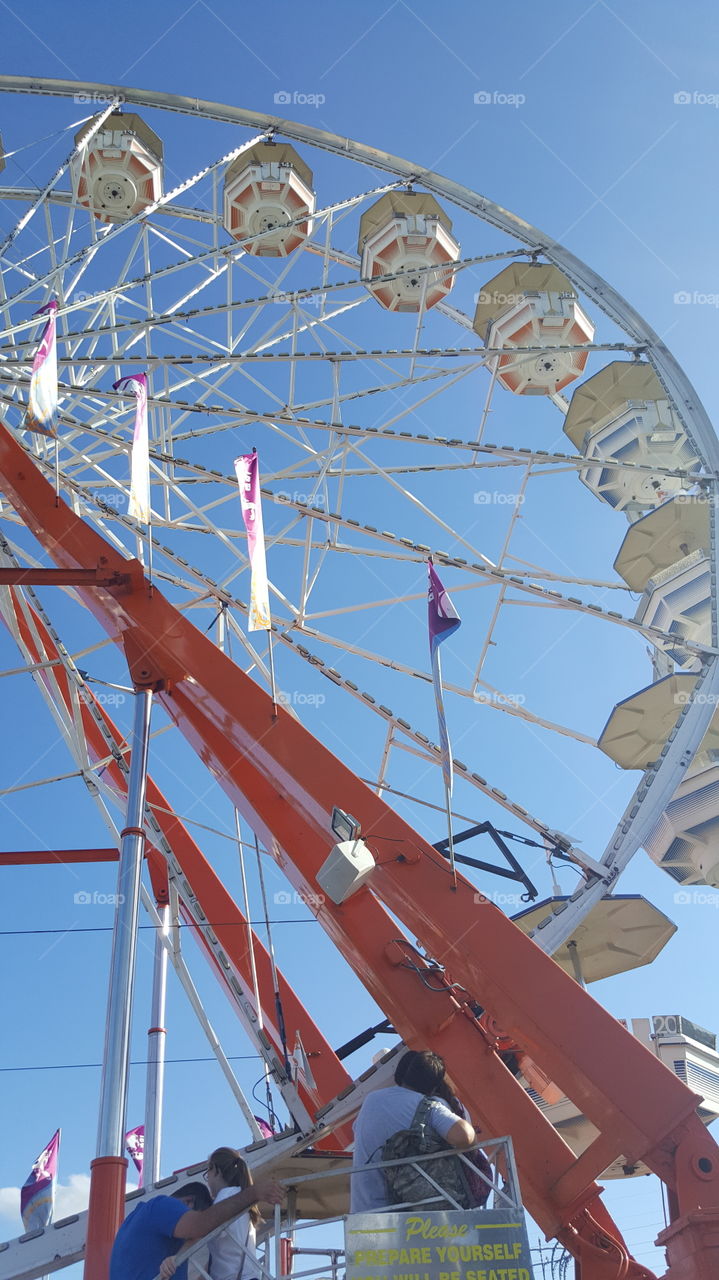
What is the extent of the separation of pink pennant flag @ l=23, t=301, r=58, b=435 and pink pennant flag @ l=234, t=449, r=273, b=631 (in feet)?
5.34

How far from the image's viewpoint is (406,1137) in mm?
4824

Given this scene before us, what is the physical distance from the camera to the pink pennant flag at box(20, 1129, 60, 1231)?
11094 mm

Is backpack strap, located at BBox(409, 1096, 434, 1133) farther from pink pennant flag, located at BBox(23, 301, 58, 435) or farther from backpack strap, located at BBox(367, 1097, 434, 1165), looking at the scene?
pink pennant flag, located at BBox(23, 301, 58, 435)

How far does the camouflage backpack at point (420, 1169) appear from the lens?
15.3 feet

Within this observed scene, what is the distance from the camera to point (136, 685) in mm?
8531

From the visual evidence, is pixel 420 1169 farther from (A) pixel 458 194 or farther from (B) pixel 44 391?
(A) pixel 458 194

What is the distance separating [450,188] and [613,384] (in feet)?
11.5

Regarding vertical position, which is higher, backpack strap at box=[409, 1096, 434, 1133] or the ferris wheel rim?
the ferris wheel rim

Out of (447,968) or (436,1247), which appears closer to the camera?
(436,1247)

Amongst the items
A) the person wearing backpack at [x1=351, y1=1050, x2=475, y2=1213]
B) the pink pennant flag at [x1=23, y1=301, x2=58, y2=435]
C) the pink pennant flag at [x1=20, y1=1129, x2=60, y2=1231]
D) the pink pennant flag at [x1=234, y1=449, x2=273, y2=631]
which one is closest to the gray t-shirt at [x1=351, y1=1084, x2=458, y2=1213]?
the person wearing backpack at [x1=351, y1=1050, x2=475, y2=1213]

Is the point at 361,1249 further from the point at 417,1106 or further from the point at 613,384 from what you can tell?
the point at 613,384

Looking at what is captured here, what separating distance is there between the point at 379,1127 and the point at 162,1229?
103cm

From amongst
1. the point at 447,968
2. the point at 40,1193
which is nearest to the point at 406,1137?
the point at 447,968

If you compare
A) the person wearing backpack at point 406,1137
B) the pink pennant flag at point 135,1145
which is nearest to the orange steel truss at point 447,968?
the person wearing backpack at point 406,1137
